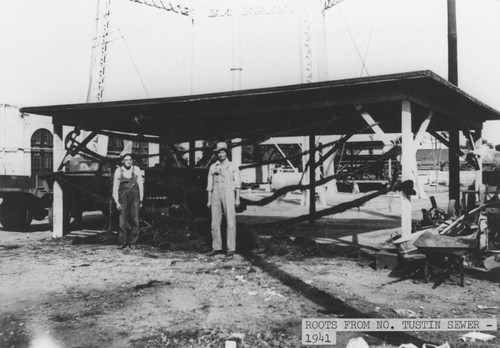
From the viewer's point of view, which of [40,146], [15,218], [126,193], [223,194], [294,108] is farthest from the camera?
[40,146]

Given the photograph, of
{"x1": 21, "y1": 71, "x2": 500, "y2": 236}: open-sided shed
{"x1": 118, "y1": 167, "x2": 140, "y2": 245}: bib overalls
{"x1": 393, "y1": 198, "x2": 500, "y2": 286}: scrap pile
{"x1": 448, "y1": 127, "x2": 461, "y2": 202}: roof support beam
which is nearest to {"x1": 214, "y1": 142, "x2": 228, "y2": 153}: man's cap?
{"x1": 21, "y1": 71, "x2": 500, "y2": 236}: open-sided shed

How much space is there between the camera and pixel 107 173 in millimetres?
11312

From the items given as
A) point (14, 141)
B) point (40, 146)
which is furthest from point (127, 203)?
point (40, 146)

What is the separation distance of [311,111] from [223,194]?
285 centimetres

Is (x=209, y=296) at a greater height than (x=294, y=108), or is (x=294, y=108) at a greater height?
(x=294, y=108)

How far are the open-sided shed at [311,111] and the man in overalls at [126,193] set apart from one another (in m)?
1.04

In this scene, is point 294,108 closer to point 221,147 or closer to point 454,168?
point 221,147

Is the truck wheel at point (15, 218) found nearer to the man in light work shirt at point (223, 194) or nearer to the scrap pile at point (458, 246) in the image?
the man in light work shirt at point (223, 194)

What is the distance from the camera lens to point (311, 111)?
9477mm

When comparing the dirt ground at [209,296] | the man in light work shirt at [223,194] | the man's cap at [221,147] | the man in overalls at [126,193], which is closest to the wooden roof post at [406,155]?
the dirt ground at [209,296]

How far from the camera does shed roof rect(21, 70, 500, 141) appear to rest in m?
7.06

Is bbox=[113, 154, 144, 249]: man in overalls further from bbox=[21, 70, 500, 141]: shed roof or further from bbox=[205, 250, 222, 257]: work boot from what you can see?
bbox=[205, 250, 222, 257]: work boot

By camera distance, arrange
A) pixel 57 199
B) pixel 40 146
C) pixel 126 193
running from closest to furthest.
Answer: pixel 126 193, pixel 57 199, pixel 40 146

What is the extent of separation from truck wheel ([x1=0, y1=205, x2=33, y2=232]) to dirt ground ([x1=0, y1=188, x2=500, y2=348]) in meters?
3.67
